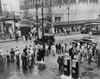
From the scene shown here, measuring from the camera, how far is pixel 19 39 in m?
32.3

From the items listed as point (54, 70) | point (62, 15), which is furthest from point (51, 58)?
point (62, 15)

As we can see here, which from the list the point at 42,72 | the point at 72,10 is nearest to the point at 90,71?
the point at 42,72

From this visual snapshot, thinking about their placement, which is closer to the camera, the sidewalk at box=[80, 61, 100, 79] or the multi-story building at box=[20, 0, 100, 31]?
the sidewalk at box=[80, 61, 100, 79]

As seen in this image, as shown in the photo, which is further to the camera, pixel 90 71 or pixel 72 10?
pixel 72 10

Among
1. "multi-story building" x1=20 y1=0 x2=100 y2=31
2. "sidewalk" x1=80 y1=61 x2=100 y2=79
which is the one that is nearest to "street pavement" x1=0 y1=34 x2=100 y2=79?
"sidewalk" x1=80 y1=61 x2=100 y2=79

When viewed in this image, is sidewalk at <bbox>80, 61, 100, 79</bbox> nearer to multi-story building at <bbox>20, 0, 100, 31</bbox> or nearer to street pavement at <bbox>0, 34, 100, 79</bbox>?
street pavement at <bbox>0, 34, 100, 79</bbox>

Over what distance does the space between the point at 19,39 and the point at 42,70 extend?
59.5 ft

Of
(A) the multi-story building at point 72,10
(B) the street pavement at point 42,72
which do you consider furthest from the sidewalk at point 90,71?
(A) the multi-story building at point 72,10

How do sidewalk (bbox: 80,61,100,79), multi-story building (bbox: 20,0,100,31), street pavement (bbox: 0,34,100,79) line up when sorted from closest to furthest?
1. sidewalk (bbox: 80,61,100,79)
2. street pavement (bbox: 0,34,100,79)
3. multi-story building (bbox: 20,0,100,31)

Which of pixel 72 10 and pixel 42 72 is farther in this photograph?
pixel 72 10

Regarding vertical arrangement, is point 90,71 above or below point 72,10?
below

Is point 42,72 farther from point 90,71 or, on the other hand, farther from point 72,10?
point 72,10

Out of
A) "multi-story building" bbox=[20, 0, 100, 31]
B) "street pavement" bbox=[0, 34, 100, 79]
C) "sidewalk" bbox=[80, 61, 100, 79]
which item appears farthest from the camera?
"multi-story building" bbox=[20, 0, 100, 31]

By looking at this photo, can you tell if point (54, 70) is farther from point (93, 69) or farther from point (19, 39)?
point (19, 39)
